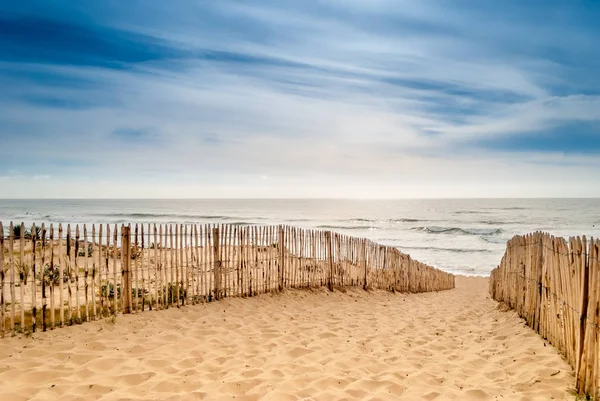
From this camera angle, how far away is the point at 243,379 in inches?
168

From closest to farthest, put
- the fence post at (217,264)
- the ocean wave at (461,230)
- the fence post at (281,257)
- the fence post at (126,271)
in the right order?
the fence post at (126,271) < the fence post at (217,264) < the fence post at (281,257) < the ocean wave at (461,230)

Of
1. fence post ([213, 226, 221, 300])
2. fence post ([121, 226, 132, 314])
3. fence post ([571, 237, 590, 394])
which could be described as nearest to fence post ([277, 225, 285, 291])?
fence post ([213, 226, 221, 300])

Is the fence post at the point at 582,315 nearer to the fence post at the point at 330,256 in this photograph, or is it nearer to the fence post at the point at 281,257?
the fence post at the point at 281,257

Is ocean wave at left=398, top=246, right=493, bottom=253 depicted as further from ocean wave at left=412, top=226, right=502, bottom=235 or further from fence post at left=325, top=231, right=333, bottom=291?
fence post at left=325, top=231, right=333, bottom=291

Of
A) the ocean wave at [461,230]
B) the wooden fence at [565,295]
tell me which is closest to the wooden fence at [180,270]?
the wooden fence at [565,295]

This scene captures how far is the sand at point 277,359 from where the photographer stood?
4043 millimetres

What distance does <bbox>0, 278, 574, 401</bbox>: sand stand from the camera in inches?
159

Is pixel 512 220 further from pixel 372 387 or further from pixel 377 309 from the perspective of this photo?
pixel 372 387

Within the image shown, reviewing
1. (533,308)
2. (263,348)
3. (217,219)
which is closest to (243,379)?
(263,348)

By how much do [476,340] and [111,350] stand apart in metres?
5.29

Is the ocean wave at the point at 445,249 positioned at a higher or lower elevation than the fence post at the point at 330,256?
lower

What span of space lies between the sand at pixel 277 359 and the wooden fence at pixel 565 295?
9.0 inches

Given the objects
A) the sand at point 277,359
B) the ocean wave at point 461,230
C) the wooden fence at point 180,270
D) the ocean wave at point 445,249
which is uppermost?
the wooden fence at point 180,270

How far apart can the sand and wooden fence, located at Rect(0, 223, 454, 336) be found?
1.25 feet
